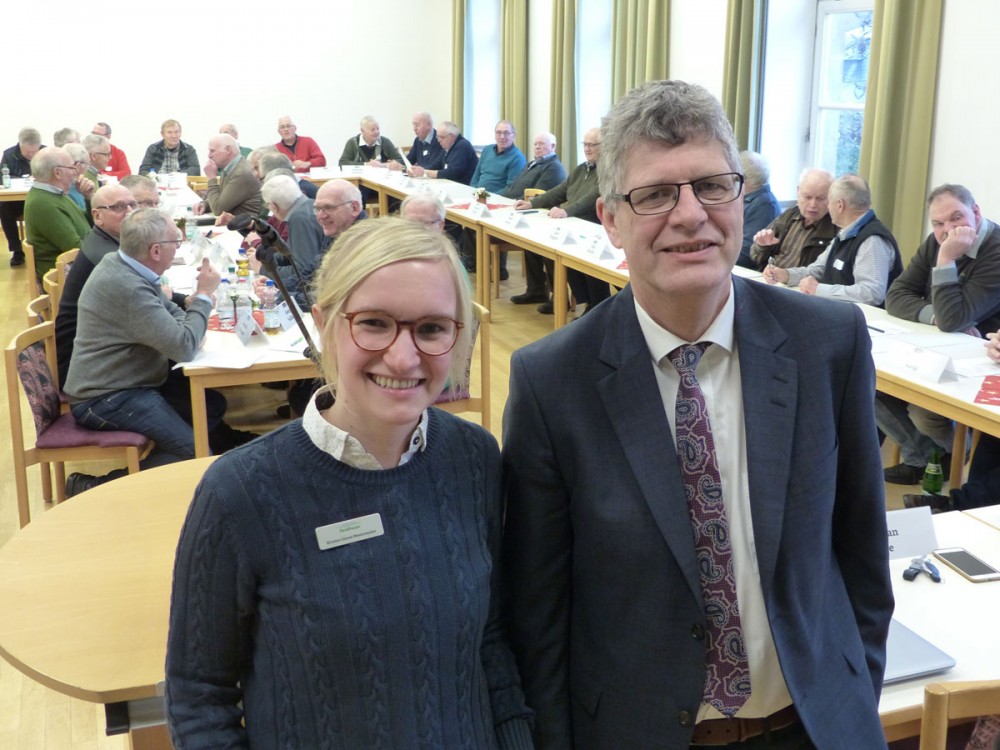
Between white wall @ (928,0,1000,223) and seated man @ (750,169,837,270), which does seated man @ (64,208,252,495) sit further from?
white wall @ (928,0,1000,223)

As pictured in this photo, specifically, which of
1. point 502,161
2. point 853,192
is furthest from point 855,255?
point 502,161

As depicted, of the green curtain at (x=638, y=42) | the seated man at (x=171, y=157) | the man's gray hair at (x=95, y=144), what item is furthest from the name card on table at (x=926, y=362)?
the seated man at (x=171, y=157)

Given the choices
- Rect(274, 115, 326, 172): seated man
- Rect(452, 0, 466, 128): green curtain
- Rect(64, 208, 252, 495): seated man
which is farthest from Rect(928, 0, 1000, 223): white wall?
Rect(452, 0, 466, 128): green curtain

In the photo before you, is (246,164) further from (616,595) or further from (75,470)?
(616,595)

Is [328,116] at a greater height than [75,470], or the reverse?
[328,116]

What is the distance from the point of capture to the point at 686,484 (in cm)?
120

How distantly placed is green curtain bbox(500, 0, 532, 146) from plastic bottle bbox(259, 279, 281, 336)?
22.1 ft

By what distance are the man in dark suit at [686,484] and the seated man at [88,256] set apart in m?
3.31

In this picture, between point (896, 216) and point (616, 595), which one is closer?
point (616, 595)

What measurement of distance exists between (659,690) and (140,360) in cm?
312

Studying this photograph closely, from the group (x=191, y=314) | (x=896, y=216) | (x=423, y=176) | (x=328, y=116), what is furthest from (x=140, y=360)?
(x=328, y=116)

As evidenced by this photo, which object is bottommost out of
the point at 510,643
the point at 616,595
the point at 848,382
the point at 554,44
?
the point at 510,643

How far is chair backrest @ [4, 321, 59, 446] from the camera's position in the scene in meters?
3.31

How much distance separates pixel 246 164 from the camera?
23.9 ft
